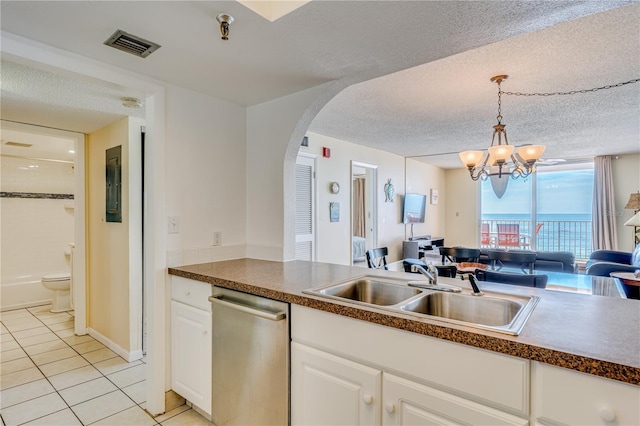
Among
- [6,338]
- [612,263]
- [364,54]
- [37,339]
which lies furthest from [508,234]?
[6,338]

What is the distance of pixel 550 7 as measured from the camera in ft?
4.31

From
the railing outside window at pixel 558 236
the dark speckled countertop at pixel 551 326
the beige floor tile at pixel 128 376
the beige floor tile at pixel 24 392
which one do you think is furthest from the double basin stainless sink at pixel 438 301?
the railing outside window at pixel 558 236

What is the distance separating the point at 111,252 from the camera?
3055mm

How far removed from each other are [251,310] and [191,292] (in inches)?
23.2

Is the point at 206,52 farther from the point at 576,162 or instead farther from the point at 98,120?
the point at 576,162

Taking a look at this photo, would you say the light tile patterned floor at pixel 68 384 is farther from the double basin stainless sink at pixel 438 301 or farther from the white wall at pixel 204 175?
the double basin stainless sink at pixel 438 301

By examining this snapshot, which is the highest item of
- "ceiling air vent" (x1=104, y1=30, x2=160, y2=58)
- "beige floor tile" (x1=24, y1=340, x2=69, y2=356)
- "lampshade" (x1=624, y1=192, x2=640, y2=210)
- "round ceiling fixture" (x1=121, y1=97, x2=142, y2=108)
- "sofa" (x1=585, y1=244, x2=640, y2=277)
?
"ceiling air vent" (x1=104, y1=30, x2=160, y2=58)

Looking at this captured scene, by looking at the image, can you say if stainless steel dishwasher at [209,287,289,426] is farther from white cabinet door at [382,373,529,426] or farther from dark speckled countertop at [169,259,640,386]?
white cabinet door at [382,373,529,426]

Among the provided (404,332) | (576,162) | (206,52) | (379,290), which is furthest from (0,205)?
(576,162)

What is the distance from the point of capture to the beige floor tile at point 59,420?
6.45 ft

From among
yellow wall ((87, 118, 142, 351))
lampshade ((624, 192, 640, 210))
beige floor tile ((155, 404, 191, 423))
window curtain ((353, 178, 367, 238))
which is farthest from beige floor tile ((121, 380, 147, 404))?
lampshade ((624, 192, 640, 210))

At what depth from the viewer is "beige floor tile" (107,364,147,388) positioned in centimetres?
246

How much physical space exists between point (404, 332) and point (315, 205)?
344 cm

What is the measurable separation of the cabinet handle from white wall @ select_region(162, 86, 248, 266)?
7.05 feet
